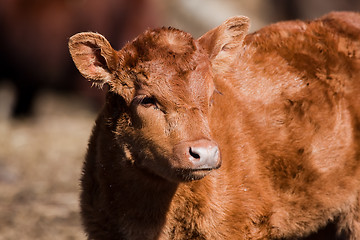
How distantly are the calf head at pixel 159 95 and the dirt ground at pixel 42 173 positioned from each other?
2619mm

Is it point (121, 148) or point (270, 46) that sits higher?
point (270, 46)

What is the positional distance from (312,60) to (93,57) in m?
1.78

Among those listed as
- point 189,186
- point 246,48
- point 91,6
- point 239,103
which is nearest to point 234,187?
point 189,186

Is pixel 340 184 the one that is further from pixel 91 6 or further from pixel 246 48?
pixel 91 6

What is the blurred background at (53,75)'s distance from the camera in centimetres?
927

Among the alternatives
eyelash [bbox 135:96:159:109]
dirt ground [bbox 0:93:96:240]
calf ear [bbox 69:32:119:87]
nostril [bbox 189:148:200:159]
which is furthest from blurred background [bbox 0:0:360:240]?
nostril [bbox 189:148:200:159]

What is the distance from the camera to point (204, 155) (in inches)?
150

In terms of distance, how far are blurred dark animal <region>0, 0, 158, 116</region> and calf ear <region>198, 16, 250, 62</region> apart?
27.7ft

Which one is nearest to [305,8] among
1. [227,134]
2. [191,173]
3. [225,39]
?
[225,39]

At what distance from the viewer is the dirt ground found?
675cm

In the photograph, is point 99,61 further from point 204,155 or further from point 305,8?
point 305,8

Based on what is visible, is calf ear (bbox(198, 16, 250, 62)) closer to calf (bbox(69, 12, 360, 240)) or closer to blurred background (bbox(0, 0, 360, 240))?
calf (bbox(69, 12, 360, 240))

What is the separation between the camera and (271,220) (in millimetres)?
4719

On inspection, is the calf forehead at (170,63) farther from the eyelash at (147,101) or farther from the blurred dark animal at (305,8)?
the blurred dark animal at (305,8)
